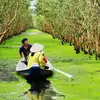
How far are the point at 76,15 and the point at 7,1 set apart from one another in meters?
6.22

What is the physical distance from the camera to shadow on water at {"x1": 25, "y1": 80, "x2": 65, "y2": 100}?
44.9 feet

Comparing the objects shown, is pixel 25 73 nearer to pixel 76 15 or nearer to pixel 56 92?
pixel 56 92

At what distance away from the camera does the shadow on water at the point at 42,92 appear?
13.7 meters

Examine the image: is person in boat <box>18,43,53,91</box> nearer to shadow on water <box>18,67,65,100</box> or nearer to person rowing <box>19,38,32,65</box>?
shadow on water <box>18,67,65,100</box>

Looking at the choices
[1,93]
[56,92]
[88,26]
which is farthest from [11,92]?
[88,26]

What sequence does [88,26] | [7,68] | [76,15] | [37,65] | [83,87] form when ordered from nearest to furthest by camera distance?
1. [83,87]
2. [37,65]
3. [7,68]
4. [88,26]
5. [76,15]

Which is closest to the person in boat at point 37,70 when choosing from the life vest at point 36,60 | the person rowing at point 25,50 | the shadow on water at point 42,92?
the life vest at point 36,60

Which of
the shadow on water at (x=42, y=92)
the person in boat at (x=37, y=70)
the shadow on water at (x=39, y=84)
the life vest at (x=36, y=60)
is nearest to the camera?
the shadow on water at (x=42, y=92)

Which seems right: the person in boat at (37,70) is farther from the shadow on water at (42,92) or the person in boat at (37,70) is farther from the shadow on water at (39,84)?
the shadow on water at (42,92)

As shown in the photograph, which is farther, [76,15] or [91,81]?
[76,15]

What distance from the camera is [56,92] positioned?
49.9 ft

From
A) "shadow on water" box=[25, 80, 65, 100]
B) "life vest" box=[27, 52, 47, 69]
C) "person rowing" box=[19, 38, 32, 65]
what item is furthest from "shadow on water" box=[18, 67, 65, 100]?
"person rowing" box=[19, 38, 32, 65]

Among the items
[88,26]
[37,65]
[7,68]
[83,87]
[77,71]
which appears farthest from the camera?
[88,26]

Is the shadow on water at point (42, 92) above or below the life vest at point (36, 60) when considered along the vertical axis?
below
